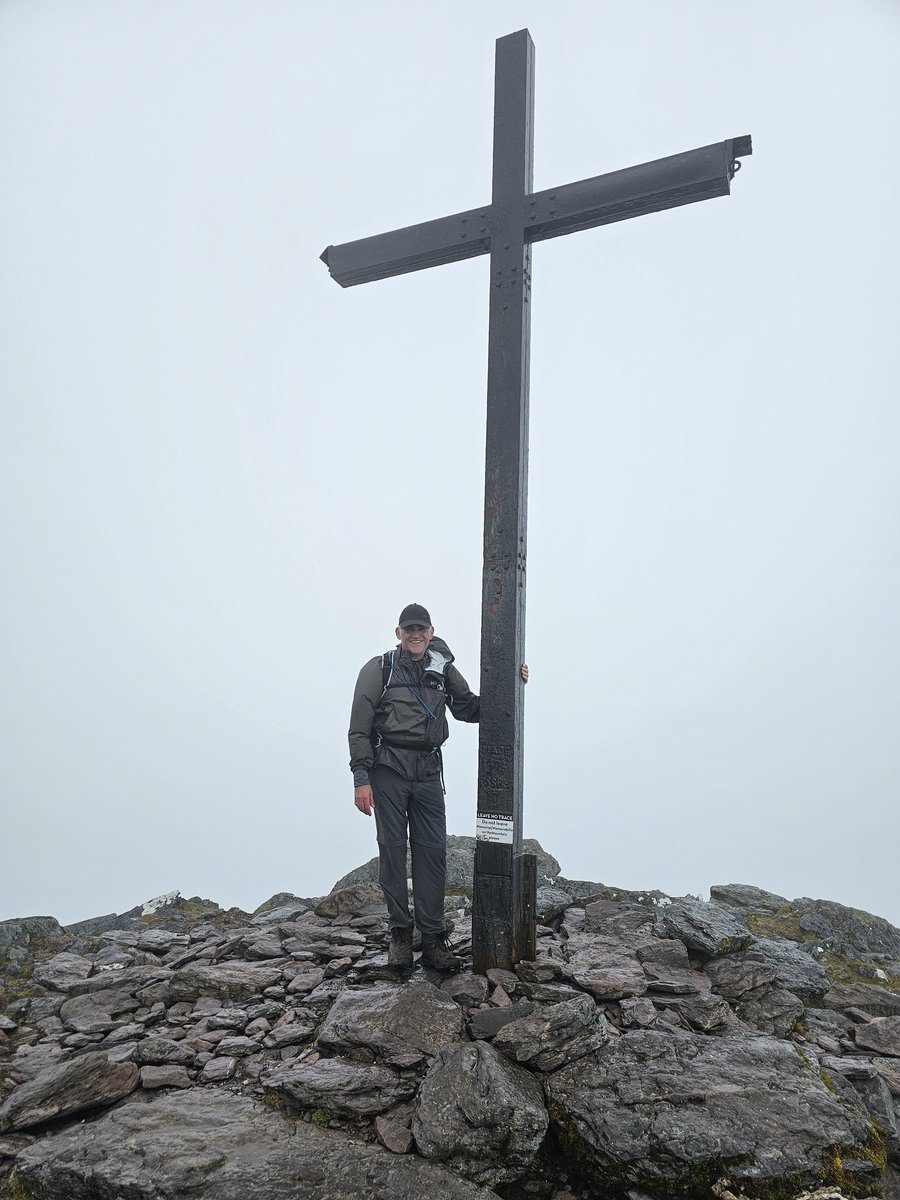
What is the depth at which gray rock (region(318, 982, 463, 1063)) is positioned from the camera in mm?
5164

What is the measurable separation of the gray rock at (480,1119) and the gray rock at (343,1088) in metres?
0.23

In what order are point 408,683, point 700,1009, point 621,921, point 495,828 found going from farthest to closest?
1. point 621,921
2. point 408,683
3. point 495,828
4. point 700,1009

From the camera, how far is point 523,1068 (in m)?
4.97

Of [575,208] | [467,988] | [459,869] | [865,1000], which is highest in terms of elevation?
[575,208]

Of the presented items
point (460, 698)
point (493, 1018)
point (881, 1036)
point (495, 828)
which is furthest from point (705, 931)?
point (460, 698)

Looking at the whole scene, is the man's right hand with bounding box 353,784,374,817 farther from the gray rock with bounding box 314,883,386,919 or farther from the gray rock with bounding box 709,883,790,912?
the gray rock with bounding box 709,883,790,912

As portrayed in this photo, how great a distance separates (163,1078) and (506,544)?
16.0 feet

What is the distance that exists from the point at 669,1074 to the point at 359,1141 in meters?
2.00

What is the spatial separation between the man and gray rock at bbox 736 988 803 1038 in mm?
2546

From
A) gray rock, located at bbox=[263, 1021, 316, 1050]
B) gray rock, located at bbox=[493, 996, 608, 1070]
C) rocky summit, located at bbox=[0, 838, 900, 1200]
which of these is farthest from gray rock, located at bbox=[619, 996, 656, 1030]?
gray rock, located at bbox=[263, 1021, 316, 1050]

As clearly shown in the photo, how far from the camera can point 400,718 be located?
7.07 meters

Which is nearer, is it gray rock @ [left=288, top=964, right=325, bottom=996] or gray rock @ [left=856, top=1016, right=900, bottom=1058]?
gray rock @ [left=856, top=1016, right=900, bottom=1058]

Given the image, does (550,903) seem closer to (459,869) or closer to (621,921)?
(621,921)

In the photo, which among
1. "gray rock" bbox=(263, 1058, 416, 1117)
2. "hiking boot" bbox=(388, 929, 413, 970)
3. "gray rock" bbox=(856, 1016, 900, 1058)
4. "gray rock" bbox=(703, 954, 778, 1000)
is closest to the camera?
"gray rock" bbox=(263, 1058, 416, 1117)
